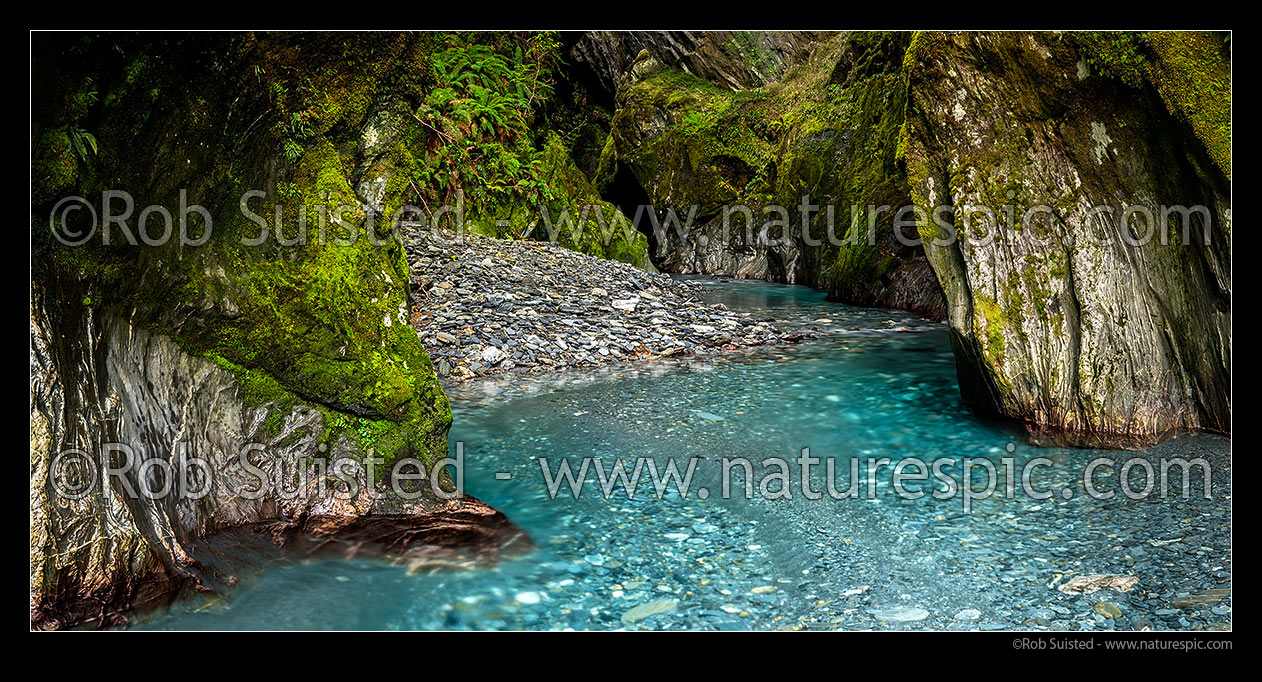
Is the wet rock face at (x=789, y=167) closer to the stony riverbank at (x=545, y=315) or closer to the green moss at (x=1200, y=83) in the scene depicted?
the stony riverbank at (x=545, y=315)

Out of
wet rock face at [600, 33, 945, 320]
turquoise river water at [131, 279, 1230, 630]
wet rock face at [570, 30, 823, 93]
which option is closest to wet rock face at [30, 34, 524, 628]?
turquoise river water at [131, 279, 1230, 630]

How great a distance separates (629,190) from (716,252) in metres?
4.10

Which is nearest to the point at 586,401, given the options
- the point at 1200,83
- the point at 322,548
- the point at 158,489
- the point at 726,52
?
the point at 322,548

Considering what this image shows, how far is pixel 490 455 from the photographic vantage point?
5902 mm

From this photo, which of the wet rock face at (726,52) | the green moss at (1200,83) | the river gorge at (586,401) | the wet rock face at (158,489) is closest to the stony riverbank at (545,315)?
the river gorge at (586,401)

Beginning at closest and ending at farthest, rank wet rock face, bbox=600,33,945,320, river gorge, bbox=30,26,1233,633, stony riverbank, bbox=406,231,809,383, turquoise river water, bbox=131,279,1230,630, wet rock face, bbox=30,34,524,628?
wet rock face, bbox=30,34,524,628 < river gorge, bbox=30,26,1233,633 < turquoise river water, bbox=131,279,1230,630 < stony riverbank, bbox=406,231,809,383 < wet rock face, bbox=600,33,945,320

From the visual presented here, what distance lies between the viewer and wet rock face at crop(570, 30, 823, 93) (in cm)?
2466

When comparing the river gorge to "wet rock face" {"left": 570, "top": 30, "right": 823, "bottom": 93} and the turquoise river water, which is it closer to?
the turquoise river water

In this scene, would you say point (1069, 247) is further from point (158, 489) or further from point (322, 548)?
point (158, 489)

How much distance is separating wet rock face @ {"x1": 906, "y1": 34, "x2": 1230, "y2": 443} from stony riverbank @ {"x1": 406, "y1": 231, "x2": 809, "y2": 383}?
439cm

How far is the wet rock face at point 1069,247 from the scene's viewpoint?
5.54 m

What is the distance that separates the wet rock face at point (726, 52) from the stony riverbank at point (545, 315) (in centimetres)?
1260

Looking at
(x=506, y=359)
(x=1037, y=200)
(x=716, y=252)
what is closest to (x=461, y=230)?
(x=716, y=252)
